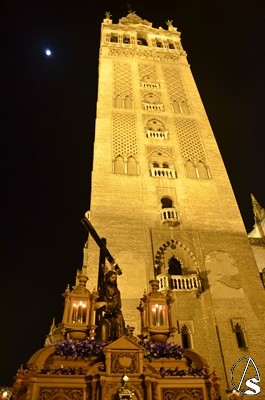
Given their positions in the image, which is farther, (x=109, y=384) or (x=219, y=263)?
(x=219, y=263)

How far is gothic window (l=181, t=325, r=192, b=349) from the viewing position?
11.1m

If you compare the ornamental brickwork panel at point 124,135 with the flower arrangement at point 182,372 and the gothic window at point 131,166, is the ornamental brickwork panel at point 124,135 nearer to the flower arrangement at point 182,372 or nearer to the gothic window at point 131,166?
the gothic window at point 131,166

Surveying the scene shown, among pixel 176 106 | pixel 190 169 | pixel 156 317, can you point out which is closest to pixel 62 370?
pixel 156 317

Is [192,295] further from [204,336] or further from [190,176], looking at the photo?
[190,176]

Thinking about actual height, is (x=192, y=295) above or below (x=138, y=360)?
above

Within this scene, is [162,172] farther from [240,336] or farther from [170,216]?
[240,336]

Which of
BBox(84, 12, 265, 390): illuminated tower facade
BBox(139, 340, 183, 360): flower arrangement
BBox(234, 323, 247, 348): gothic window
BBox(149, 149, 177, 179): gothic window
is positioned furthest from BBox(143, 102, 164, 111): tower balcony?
BBox(139, 340, 183, 360): flower arrangement

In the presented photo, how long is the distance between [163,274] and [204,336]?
2489 mm

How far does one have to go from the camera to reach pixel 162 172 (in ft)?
53.3

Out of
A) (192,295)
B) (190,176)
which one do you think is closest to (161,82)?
(190,176)

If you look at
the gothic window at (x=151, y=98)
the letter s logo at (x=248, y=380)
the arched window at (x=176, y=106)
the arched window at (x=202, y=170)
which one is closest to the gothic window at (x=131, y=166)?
the arched window at (x=202, y=170)

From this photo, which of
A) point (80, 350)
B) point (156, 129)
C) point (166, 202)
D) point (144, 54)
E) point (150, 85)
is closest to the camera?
point (80, 350)

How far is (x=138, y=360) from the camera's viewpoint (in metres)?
5.75

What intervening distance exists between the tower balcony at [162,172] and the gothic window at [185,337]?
7.19 m
